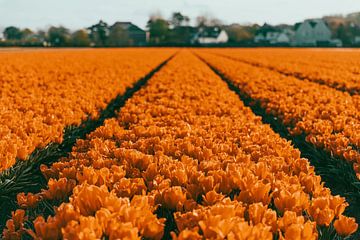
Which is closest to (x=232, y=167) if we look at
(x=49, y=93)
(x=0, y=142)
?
(x=0, y=142)

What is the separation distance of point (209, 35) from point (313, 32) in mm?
32190

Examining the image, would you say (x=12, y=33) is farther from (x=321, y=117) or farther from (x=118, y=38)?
(x=321, y=117)

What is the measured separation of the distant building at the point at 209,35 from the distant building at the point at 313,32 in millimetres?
25253

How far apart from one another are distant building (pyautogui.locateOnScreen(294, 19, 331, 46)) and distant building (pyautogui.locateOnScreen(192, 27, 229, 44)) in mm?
25253

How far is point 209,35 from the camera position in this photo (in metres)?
142

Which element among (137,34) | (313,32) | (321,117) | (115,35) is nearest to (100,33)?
A: (115,35)

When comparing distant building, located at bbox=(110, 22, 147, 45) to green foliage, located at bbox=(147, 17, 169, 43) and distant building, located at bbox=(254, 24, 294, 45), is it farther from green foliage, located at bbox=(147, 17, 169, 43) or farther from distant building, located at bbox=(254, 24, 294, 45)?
distant building, located at bbox=(254, 24, 294, 45)

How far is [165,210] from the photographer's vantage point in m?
3.52

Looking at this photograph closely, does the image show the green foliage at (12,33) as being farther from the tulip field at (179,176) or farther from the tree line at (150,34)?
the tulip field at (179,176)

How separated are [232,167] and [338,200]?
3.27ft

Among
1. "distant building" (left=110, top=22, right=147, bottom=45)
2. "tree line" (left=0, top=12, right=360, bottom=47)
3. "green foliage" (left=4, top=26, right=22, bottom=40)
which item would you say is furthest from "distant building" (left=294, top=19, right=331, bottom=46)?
"green foliage" (left=4, top=26, right=22, bottom=40)

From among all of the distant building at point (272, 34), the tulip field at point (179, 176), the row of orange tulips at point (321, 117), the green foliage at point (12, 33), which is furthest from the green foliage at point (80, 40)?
the tulip field at point (179, 176)

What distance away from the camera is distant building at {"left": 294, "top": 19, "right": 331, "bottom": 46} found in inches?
4882

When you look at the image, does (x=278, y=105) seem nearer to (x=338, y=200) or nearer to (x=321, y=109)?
(x=321, y=109)
